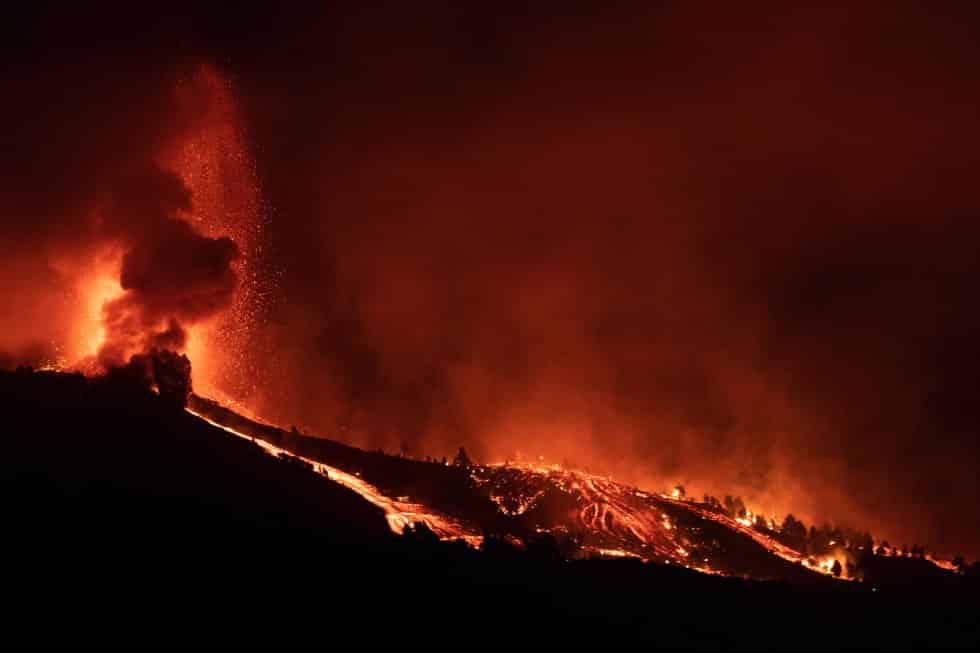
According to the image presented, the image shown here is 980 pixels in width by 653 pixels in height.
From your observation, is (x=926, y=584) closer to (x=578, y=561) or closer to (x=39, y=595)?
(x=578, y=561)

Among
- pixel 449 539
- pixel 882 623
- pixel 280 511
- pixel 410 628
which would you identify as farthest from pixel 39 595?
pixel 882 623

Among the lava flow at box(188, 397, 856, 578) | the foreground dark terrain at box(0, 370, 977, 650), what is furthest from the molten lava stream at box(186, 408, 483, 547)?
the foreground dark terrain at box(0, 370, 977, 650)

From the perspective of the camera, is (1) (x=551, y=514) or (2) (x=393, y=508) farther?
(1) (x=551, y=514)

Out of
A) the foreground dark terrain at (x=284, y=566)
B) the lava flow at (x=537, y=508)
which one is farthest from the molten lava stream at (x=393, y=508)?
the foreground dark terrain at (x=284, y=566)

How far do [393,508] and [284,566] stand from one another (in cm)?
2306

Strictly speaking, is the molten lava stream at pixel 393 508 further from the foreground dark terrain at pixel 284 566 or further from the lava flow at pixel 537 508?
the foreground dark terrain at pixel 284 566

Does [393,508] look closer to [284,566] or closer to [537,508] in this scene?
[537,508]

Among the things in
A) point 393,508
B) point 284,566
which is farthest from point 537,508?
point 284,566

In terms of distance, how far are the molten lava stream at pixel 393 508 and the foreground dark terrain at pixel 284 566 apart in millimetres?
1993

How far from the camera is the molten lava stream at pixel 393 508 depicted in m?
80.8

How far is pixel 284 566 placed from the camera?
202ft

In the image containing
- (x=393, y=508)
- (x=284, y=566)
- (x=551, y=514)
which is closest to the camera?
(x=284, y=566)

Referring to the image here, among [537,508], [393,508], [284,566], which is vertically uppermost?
[537,508]

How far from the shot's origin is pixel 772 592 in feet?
275
